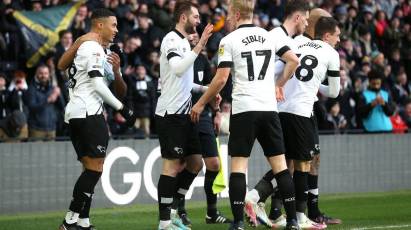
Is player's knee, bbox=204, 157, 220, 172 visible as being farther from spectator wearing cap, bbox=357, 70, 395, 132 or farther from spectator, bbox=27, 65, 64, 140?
spectator wearing cap, bbox=357, 70, 395, 132

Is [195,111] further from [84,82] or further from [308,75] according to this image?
[308,75]

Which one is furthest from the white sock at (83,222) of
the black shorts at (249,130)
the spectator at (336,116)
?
the spectator at (336,116)

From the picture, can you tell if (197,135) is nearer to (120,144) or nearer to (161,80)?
(161,80)

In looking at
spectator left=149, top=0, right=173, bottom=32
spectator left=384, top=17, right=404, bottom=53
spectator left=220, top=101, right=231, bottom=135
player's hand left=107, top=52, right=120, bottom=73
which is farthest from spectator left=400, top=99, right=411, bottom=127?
player's hand left=107, top=52, right=120, bottom=73

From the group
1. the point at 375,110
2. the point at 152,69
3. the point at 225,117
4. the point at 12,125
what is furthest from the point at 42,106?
the point at 375,110

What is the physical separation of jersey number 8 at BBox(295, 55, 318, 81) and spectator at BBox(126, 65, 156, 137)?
642cm

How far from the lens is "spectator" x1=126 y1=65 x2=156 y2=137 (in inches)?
725

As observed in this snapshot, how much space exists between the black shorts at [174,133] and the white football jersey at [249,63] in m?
1.01

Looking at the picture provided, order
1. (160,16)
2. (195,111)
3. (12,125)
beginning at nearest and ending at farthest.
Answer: (195,111)
(12,125)
(160,16)

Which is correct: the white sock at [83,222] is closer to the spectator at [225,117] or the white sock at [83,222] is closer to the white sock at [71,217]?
the white sock at [71,217]

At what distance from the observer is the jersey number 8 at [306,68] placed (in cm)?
1231

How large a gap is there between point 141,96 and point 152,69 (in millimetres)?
1106

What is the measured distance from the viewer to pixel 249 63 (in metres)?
10.8

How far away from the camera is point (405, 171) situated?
66.0ft
